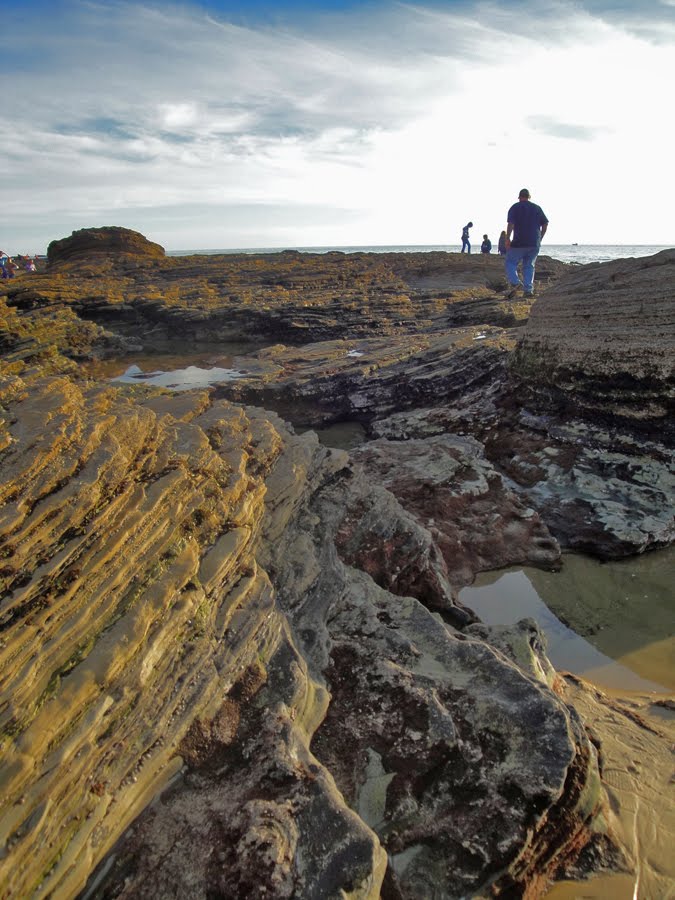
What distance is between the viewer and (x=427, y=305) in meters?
16.0

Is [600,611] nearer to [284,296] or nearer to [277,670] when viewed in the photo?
[277,670]

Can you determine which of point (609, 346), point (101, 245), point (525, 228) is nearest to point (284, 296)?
point (525, 228)

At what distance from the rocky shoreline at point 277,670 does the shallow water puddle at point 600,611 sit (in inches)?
8.9

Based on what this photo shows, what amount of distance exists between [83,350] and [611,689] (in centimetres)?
1522

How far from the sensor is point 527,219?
12383 millimetres

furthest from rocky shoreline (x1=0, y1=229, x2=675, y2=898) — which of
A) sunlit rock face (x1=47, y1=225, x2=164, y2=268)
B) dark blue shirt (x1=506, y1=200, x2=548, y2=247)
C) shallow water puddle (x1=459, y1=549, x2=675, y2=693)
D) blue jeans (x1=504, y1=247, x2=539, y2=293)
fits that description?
sunlit rock face (x1=47, y1=225, x2=164, y2=268)

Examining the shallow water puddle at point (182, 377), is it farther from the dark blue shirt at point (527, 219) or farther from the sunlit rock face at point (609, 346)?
the dark blue shirt at point (527, 219)

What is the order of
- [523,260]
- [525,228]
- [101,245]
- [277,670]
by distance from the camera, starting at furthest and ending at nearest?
[101,245], [523,260], [525,228], [277,670]

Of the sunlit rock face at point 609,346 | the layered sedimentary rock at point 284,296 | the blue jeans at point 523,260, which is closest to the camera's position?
the sunlit rock face at point 609,346

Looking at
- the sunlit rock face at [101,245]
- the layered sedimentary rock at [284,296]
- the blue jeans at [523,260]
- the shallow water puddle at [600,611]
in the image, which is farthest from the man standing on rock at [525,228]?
the sunlit rock face at [101,245]

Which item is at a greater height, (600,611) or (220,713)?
(220,713)

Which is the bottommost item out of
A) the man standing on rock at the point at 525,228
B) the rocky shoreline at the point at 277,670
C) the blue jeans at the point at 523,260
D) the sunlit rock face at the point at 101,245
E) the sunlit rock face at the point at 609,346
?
the rocky shoreline at the point at 277,670

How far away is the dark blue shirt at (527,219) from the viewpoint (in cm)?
1230

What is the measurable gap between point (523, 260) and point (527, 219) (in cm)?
187
